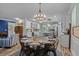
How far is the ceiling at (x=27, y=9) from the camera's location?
2217mm

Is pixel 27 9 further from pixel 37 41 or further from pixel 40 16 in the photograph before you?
pixel 37 41

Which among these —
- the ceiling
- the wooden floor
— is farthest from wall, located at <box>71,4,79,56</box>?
the wooden floor

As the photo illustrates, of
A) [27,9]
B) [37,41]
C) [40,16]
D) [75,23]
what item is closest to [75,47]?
[75,23]

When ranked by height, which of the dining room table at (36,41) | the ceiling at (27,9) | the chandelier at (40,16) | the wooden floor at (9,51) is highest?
the ceiling at (27,9)

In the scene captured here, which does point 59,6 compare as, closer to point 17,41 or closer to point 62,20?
point 62,20

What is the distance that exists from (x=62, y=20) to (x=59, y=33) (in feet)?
0.82

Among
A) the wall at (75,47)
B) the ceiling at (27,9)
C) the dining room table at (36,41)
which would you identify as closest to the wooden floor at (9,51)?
the dining room table at (36,41)

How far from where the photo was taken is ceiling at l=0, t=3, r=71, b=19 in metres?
2.22

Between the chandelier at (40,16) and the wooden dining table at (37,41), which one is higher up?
the chandelier at (40,16)

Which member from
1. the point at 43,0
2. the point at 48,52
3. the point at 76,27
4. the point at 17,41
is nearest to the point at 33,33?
the point at 17,41

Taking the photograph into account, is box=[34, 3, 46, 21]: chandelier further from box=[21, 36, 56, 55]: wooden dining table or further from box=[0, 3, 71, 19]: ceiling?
box=[21, 36, 56, 55]: wooden dining table

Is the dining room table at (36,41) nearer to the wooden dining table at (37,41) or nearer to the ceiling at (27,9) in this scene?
the wooden dining table at (37,41)

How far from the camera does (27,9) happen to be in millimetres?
2266

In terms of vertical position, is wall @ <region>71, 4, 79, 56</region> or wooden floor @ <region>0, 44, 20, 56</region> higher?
wall @ <region>71, 4, 79, 56</region>
